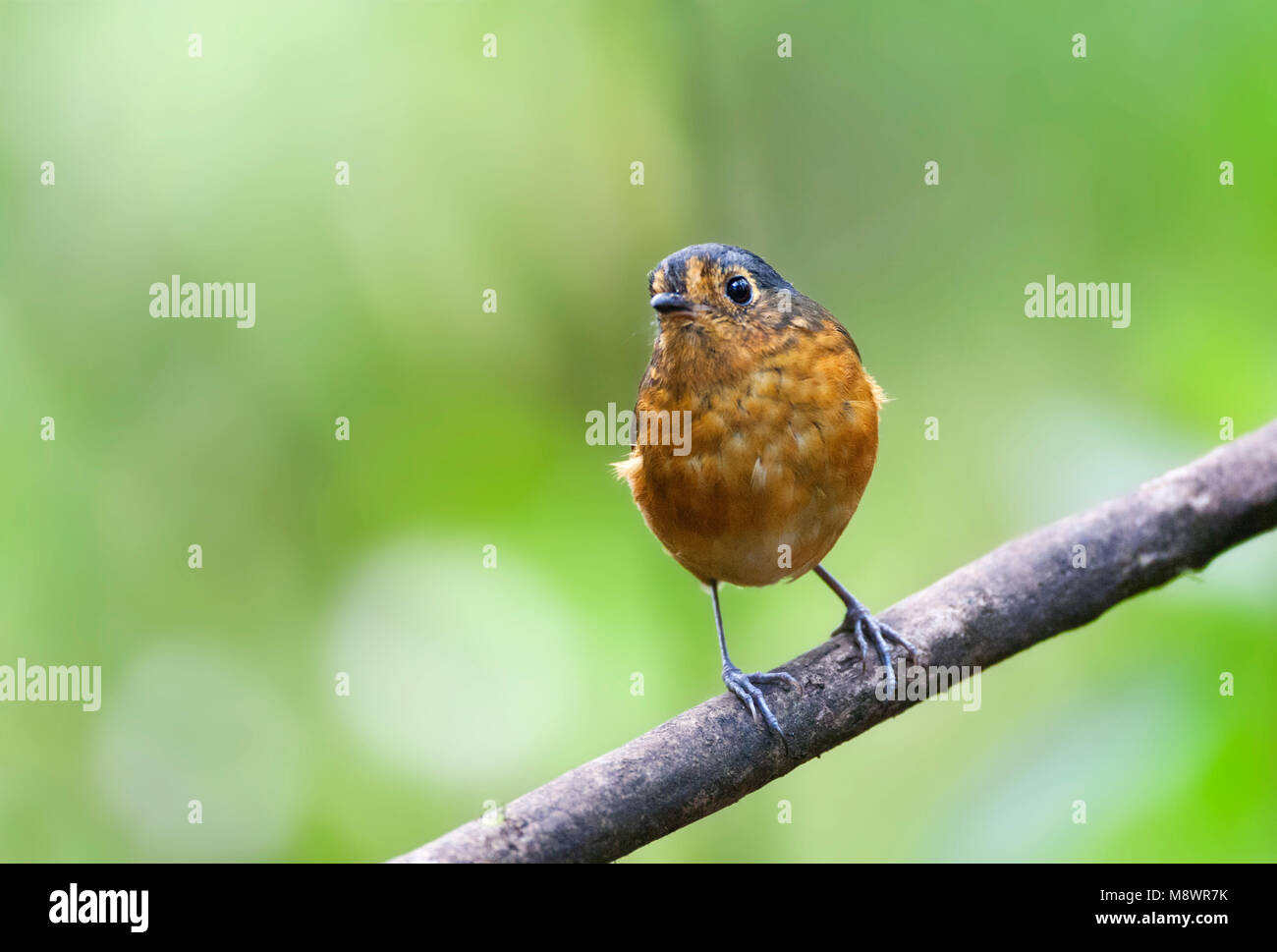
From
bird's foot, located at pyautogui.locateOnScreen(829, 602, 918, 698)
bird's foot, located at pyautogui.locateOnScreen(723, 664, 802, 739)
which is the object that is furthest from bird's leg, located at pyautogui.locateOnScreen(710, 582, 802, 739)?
bird's foot, located at pyautogui.locateOnScreen(829, 602, 918, 698)

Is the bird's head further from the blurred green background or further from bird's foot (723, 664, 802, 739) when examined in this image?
bird's foot (723, 664, 802, 739)

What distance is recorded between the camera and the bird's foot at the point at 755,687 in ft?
8.96

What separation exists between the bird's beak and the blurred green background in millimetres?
742

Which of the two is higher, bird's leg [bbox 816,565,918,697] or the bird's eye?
the bird's eye

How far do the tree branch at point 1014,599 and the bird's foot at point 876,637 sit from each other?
0.11ft

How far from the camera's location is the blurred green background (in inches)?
143

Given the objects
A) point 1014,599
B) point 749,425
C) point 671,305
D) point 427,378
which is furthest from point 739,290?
point 427,378

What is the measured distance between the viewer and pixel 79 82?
390 cm

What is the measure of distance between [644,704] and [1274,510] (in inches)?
75.8

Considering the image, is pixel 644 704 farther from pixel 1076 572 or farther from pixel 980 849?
pixel 1076 572

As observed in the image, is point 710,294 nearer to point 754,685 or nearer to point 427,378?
point 754,685

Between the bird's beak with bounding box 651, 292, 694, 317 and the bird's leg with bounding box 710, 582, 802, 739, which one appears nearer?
the bird's leg with bounding box 710, 582, 802, 739

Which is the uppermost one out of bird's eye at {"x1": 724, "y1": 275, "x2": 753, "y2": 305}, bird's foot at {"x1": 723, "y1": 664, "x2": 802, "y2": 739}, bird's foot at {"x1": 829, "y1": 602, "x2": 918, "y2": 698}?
bird's eye at {"x1": 724, "y1": 275, "x2": 753, "y2": 305}

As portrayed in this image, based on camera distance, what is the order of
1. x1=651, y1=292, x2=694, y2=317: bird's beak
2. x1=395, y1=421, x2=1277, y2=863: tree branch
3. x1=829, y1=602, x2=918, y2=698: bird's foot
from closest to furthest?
x1=395, y1=421, x2=1277, y2=863: tree branch, x1=829, y1=602, x2=918, y2=698: bird's foot, x1=651, y1=292, x2=694, y2=317: bird's beak
